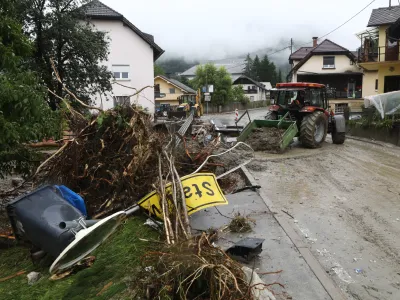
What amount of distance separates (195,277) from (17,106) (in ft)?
12.3

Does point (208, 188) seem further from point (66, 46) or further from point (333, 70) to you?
point (333, 70)

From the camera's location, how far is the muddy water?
4.16 m

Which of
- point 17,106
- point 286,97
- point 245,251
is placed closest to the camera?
point 245,251

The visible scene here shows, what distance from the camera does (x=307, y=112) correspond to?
12844 millimetres

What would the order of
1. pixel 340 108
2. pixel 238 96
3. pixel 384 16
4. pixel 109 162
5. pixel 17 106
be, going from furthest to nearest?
pixel 238 96
pixel 340 108
pixel 384 16
pixel 109 162
pixel 17 106

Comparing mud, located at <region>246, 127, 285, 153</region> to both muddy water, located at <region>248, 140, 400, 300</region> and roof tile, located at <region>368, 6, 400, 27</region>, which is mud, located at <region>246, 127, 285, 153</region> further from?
roof tile, located at <region>368, 6, 400, 27</region>

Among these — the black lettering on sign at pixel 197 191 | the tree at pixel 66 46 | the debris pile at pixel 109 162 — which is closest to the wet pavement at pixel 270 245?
the black lettering on sign at pixel 197 191

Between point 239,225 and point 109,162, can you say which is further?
point 109,162

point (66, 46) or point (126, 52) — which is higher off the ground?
point (126, 52)

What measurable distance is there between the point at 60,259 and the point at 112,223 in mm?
670

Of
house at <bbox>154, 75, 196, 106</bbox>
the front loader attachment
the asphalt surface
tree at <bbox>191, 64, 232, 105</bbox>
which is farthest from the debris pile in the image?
house at <bbox>154, 75, 196, 106</bbox>

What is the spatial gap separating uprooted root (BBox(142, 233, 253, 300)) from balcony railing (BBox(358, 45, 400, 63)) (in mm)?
22629

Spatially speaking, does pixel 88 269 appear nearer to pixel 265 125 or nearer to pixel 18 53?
pixel 18 53

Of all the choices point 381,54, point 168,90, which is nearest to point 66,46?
point 381,54
